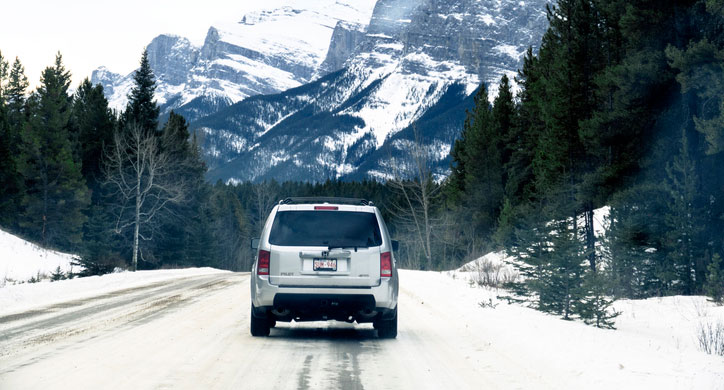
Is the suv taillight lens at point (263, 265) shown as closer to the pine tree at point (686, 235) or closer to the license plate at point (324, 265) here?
the license plate at point (324, 265)

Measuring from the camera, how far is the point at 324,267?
984 centimetres

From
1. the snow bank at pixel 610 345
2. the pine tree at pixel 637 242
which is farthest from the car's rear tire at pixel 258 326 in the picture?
the pine tree at pixel 637 242

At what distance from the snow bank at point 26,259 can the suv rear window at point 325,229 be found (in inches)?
1173

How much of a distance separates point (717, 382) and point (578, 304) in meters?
5.96

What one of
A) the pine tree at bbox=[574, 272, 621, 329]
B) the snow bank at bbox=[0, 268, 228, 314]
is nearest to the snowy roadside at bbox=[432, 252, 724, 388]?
the pine tree at bbox=[574, 272, 621, 329]

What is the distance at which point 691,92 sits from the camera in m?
23.0

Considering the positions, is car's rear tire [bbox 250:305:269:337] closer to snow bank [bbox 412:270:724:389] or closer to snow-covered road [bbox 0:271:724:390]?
snow-covered road [bbox 0:271:724:390]

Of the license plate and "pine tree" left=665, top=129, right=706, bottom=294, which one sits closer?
the license plate

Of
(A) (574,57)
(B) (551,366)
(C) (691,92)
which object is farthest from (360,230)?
(A) (574,57)

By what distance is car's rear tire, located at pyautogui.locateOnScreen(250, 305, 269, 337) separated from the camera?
33.6 ft

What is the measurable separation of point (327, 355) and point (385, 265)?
1832 mm

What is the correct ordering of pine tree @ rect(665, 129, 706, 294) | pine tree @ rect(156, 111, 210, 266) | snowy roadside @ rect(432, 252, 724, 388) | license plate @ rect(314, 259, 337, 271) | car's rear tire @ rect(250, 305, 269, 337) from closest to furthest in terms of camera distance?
snowy roadside @ rect(432, 252, 724, 388) → license plate @ rect(314, 259, 337, 271) → car's rear tire @ rect(250, 305, 269, 337) → pine tree @ rect(665, 129, 706, 294) → pine tree @ rect(156, 111, 210, 266)

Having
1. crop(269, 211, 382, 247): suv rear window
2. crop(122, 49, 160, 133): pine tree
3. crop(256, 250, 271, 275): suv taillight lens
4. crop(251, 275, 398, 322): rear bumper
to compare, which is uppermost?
crop(122, 49, 160, 133): pine tree

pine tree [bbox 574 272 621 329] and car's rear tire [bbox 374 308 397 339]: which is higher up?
pine tree [bbox 574 272 621 329]
